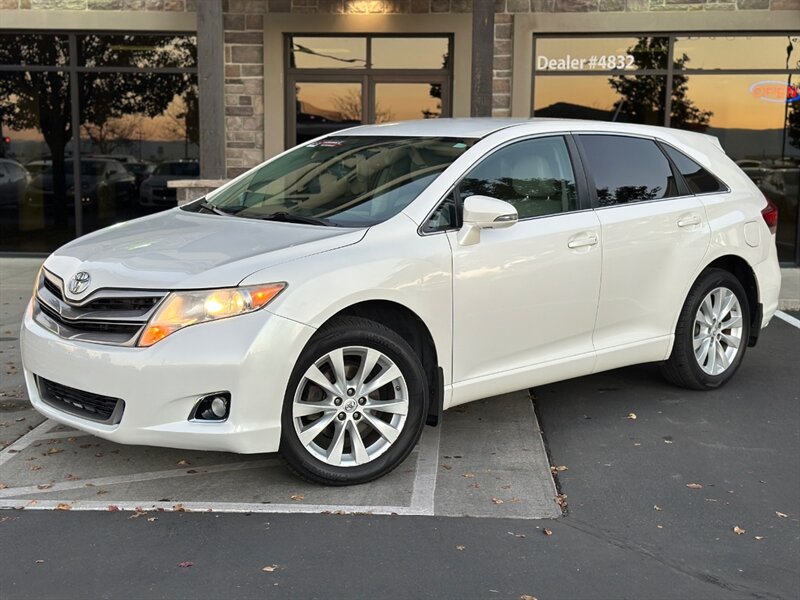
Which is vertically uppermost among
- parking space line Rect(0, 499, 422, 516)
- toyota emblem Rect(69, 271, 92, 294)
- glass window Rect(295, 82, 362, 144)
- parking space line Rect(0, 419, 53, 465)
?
glass window Rect(295, 82, 362, 144)

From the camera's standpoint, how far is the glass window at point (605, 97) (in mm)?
11414

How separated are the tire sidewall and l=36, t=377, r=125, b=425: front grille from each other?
3546 mm

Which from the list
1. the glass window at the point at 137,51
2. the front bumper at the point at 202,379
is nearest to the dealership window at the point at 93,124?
the glass window at the point at 137,51

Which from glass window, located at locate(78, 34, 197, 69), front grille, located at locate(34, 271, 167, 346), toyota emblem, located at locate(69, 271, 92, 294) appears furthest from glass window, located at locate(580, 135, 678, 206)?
glass window, located at locate(78, 34, 197, 69)

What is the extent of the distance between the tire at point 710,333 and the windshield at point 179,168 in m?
7.85

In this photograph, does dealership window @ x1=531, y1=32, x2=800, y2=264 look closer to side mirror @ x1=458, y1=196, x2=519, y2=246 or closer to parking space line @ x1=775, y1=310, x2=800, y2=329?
parking space line @ x1=775, y1=310, x2=800, y2=329

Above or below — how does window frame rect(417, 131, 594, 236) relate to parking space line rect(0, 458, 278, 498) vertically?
above

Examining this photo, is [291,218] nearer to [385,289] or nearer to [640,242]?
[385,289]

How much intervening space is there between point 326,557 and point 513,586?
2.48 feet

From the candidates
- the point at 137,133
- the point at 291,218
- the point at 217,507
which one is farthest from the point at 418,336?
the point at 137,133

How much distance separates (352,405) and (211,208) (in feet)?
5.64

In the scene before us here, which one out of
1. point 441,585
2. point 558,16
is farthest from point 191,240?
point 558,16

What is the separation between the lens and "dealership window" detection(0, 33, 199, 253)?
1184 cm

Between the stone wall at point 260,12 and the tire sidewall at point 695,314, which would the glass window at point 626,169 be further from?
the stone wall at point 260,12
